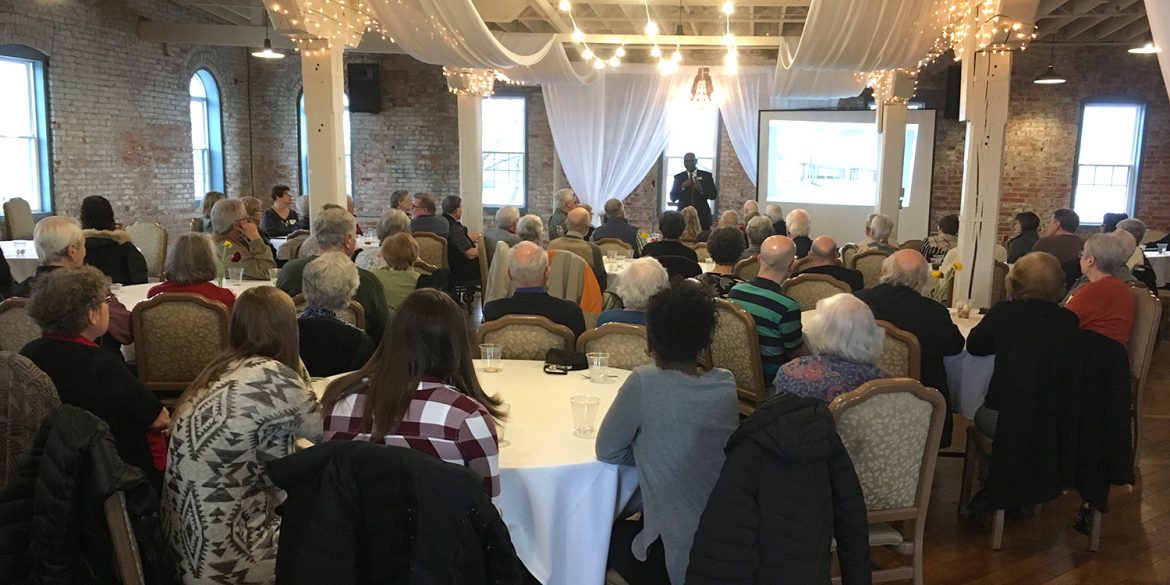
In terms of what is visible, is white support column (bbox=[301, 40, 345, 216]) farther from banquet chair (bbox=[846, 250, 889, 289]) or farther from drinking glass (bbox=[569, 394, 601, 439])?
drinking glass (bbox=[569, 394, 601, 439])

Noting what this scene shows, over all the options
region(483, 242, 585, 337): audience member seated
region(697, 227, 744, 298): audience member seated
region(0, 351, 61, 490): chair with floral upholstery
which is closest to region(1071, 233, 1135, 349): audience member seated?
region(697, 227, 744, 298): audience member seated

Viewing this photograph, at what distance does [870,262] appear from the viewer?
7066 millimetres

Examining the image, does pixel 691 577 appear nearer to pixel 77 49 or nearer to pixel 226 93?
pixel 77 49

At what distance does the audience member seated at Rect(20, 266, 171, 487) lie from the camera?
2922 mm

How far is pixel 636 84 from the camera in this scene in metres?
13.5

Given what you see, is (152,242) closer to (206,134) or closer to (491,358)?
(491,358)

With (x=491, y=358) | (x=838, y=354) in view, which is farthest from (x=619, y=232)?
(x=838, y=354)

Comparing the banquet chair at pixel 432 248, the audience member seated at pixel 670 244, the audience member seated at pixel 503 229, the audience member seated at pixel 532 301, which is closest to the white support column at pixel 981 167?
the audience member seated at pixel 670 244

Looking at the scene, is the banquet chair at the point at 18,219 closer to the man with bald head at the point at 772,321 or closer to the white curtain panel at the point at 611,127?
the white curtain panel at the point at 611,127

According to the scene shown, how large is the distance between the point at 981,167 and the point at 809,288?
4.86 feet

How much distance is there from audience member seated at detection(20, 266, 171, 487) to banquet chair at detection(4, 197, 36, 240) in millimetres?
7531

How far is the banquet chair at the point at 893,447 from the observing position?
283 cm

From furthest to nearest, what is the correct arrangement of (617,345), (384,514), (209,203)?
(209,203)
(617,345)
(384,514)

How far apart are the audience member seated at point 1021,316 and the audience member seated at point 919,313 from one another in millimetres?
159
